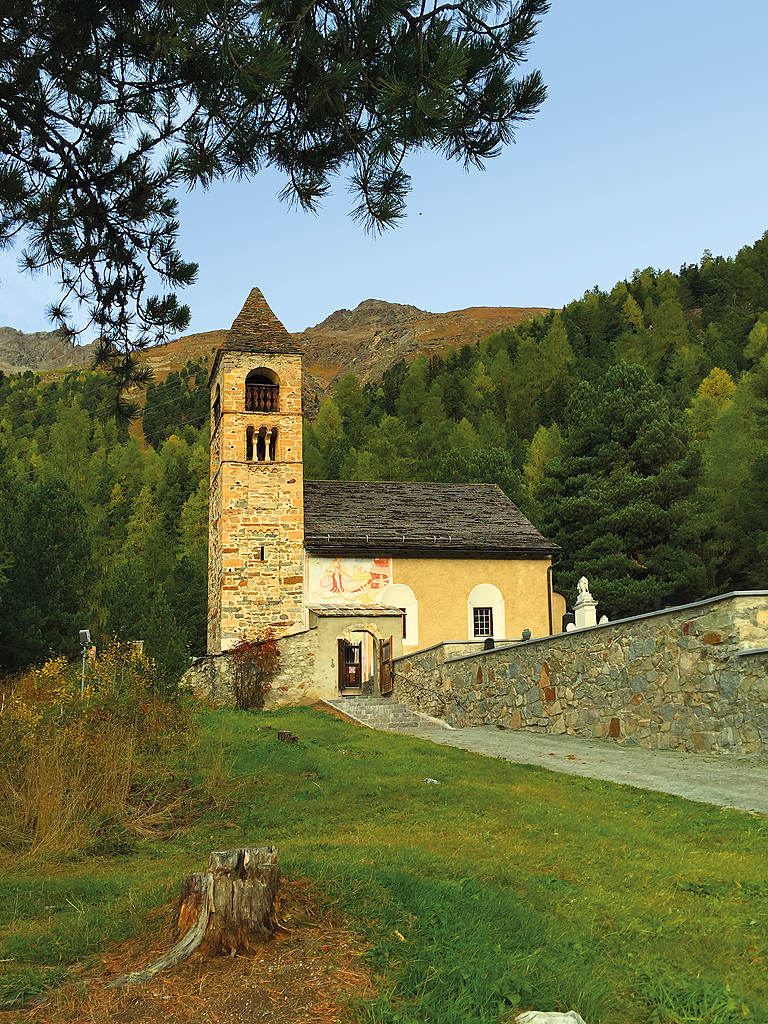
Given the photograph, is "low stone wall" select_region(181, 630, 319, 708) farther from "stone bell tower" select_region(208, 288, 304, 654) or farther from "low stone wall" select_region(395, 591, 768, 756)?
"low stone wall" select_region(395, 591, 768, 756)

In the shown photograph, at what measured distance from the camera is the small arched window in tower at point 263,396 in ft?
102

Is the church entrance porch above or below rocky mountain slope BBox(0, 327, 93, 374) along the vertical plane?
below

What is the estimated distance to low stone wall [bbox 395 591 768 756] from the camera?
10523 mm

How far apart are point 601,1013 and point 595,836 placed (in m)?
3.17

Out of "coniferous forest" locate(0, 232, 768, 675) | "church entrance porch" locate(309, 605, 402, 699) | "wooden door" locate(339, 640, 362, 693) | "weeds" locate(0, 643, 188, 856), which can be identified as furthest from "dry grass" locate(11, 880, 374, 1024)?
"wooden door" locate(339, 640, 362, 693)

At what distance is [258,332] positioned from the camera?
105 feet

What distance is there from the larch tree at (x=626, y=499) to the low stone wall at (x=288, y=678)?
48.9 feet

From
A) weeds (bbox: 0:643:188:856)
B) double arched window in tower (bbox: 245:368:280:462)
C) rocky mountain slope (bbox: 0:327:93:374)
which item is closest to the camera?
rocky mountain slope (bbox: 0:327:93:374)

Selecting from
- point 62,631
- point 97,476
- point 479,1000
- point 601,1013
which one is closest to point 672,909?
point 601,1013

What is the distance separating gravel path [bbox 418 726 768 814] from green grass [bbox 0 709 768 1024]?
1.89 ft

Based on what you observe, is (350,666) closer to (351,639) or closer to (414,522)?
(351,639)

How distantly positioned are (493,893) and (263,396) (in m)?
27.7

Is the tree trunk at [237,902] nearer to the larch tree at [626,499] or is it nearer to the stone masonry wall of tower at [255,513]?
the stone masonry wall of tower at [255,513]

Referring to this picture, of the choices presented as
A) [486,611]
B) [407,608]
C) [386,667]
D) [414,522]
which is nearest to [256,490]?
[414,522]
